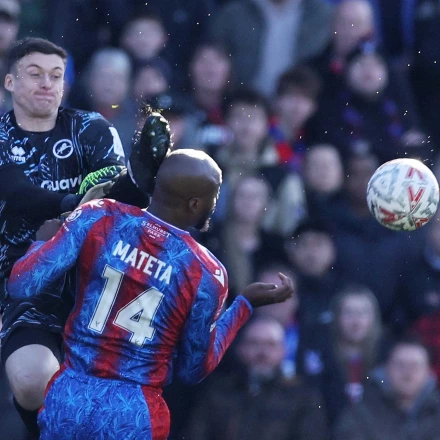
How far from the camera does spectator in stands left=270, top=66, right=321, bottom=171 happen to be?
35.0ft

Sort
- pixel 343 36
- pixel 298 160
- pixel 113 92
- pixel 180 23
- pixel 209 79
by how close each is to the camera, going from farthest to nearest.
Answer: pixel 180 23
pixel 343 36
pixel 209 79
pixel 298 160
pixel 113 92

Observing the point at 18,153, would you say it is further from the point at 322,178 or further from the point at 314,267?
the point at 322,178

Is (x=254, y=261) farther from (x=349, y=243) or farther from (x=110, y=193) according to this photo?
(x=110, y=193)

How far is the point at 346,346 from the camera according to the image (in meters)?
9.41

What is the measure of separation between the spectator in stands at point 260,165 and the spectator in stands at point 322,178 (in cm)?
8

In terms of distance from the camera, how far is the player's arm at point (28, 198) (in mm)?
6328

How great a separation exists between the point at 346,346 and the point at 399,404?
24.7 inches

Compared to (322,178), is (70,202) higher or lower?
lower

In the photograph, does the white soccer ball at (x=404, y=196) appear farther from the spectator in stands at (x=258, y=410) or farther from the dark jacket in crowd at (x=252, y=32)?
the dark jacket in crowd at (x=252, y=32)

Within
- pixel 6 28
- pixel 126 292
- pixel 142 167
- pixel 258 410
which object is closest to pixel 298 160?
pixel 258 410

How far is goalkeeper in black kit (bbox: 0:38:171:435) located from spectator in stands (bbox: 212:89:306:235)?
314cm

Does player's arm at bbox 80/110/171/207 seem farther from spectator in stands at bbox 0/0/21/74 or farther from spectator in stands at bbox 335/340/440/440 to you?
spectator in stands at bbox 0/0/21/74

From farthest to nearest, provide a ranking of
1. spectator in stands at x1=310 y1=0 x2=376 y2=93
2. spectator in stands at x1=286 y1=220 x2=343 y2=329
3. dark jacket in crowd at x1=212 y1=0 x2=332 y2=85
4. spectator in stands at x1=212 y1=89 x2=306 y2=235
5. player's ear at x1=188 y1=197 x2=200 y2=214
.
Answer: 1. dark jacket in crowd at x1=212 y1=0 x2=332 y2=85
2. spectator in stands at x1=310 y1=0 x2=376 y2=93
3. spectator in stands at x1=212 y1=89 x2=306 y2=235
4. spectator in stands at x1=286 y1=220 x2=343 y2=329
5. player's ear at x1=188 y1=197 x2=200 y2=214

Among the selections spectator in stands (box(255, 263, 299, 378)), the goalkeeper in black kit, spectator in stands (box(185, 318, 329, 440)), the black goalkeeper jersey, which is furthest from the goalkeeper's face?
spectator in stands (box(255, 263, 299, 378))
